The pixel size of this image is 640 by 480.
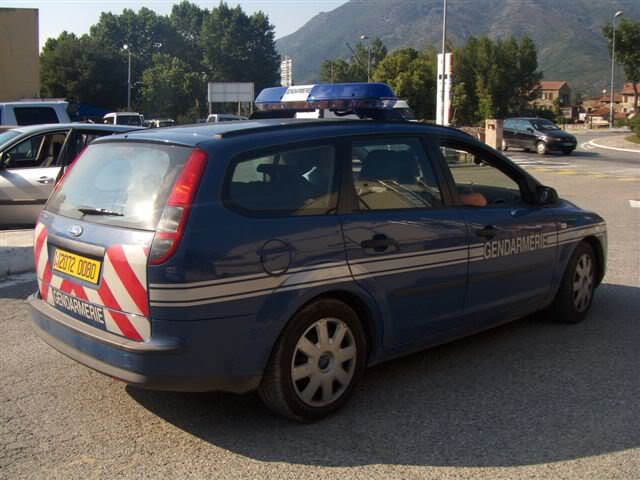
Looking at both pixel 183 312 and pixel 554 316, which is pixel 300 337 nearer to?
pixel 183 312

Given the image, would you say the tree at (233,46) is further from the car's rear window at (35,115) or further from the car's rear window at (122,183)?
the car's rear window at (122,183)

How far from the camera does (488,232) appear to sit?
473 centimetres

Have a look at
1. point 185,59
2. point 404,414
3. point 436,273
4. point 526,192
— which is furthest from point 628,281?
point 185,59

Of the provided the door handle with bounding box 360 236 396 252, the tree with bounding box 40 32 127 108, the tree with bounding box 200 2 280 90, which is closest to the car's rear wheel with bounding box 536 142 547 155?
the door handle with bounding box 360 236 396 252

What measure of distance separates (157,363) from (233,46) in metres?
107

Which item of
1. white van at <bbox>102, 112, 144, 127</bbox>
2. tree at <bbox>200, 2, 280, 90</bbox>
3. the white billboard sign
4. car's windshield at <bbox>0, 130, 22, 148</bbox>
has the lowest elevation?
car's windshield at <bbox>0, 130, 22, 148</bbox>

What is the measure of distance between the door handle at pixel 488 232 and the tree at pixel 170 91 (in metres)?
75.8

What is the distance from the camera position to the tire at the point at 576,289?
18.3 ft

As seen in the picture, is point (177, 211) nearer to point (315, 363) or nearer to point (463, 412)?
point (315, 363)

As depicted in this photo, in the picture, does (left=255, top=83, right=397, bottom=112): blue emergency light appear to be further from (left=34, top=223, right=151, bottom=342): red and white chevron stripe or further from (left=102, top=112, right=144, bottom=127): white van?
(left=102, top=112, right=144, bottom=127): white van

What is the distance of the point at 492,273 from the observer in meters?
4.77

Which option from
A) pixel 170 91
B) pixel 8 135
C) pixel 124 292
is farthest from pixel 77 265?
pixel 170 91

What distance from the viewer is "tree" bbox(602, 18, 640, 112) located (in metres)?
57.4

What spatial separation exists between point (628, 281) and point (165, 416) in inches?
205
